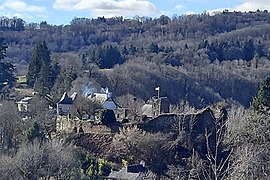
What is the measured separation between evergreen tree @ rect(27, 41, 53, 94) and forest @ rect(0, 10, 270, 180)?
0.09 meters

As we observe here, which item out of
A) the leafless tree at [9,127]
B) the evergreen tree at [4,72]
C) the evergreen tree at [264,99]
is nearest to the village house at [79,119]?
the leafless tree at [9,127]

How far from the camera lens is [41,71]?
142 feet

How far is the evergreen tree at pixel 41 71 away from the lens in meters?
42.0

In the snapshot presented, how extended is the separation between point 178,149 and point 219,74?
126ft

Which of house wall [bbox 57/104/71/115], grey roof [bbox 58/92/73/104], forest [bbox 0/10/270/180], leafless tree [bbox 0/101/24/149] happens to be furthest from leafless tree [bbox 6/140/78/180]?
grey roof [bbox 58/92/73/104]

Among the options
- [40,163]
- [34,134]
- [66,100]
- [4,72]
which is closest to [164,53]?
[4,72]

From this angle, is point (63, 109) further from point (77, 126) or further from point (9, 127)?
point (9, 127)

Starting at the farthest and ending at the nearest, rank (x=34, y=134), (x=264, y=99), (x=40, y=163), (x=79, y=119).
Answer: (x=79, y=119), (x=264, y=99), (x=34, y=134), (x=40, y=163)

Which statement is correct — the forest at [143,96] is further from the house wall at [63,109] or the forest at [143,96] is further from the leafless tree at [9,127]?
the house wall at [63,109]

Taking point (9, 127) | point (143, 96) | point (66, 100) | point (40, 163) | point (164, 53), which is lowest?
point (40, 163)

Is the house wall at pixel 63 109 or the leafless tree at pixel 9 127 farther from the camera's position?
the house wall at pixel 63 109

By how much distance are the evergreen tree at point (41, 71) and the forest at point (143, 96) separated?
9 centimetres

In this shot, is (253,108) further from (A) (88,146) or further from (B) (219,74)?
(B) (219,74)

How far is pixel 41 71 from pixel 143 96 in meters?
10.3
